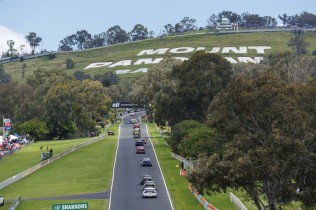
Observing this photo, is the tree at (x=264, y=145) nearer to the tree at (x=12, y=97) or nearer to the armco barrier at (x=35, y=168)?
the armco barrier at (x=35, y=168)

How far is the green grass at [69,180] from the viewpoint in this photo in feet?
226

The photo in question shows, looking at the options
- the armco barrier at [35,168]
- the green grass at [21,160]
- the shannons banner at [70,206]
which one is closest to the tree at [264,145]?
the shannons banner at [70,206]

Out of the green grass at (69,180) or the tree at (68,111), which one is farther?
the tree at (68,111)

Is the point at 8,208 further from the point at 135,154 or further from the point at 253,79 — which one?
the point at 135,154

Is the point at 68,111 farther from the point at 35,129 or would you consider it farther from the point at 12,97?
the point at 12,97

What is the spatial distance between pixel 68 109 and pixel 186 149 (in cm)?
6774

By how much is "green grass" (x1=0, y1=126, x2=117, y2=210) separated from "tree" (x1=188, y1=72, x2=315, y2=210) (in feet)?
54.6

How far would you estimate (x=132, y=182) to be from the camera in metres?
76.1

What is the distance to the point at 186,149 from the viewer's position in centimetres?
8531

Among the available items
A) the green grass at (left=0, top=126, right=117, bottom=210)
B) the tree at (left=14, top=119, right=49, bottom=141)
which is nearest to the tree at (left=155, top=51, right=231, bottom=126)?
the green grass at (left=0, top=126, right=117, bottom=210)

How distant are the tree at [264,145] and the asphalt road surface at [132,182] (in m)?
14.2

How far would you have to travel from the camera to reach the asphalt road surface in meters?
61.1

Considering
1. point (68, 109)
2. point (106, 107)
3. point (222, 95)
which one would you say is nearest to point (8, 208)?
point (222, 95)

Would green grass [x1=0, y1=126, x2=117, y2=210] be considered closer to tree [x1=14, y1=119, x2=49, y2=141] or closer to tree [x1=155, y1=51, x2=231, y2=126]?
tree [x1=155, y1=51, x2=231, y2=126]
